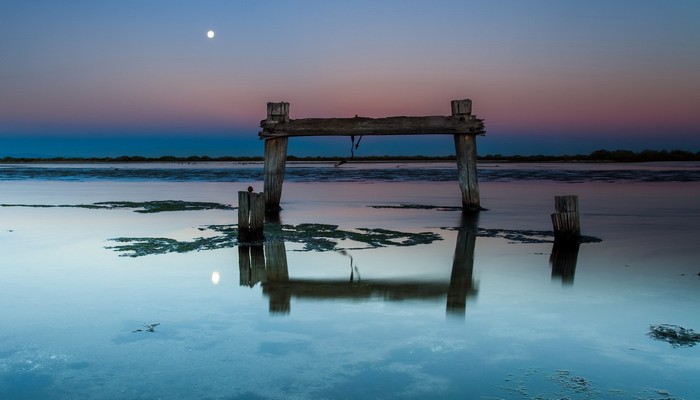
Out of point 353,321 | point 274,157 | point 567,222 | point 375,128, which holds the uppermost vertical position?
point 375,128

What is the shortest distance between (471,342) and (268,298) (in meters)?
2.36

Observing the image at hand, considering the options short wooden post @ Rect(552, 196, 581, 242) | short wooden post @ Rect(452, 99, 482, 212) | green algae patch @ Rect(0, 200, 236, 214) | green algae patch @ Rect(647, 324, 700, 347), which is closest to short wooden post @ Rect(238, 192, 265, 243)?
short wooden post @ Rect(552, 196, 581, 242)

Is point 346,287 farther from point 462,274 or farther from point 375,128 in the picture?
point 375,128

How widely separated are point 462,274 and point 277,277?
7.84 feet

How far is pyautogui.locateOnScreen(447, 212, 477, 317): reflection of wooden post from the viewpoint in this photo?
5954 millimetres

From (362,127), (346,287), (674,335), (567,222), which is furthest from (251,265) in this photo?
(362,127)

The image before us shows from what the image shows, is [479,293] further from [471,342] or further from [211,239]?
[211,239]

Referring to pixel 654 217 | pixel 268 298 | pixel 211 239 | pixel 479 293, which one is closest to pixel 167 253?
pixel 211 239

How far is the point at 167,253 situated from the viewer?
349 inches

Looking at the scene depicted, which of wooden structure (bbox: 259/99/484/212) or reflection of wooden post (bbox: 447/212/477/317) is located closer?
reflection of wooden post (bbox: 447/212/477/317)

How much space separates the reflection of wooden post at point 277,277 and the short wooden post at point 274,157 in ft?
18.5

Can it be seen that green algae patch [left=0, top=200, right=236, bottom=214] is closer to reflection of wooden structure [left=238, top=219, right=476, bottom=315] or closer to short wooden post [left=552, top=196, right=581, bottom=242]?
reflection of wooden structure [left=238, top=219, right=476, bottom=315]

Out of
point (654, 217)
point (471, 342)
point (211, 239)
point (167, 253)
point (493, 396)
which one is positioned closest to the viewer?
point (493, 396)

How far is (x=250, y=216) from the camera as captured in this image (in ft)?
32.7
